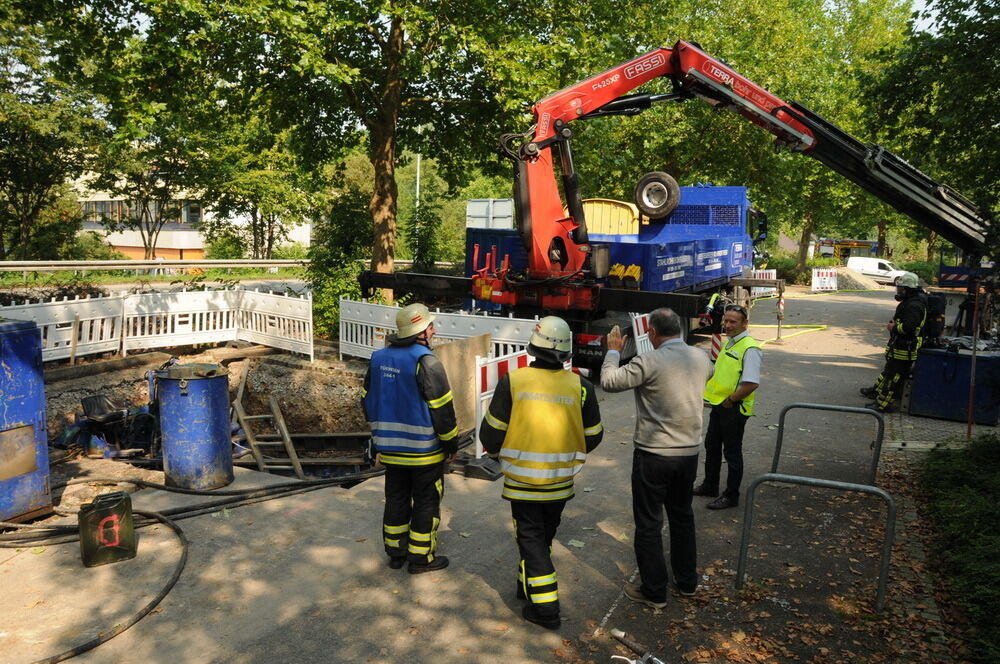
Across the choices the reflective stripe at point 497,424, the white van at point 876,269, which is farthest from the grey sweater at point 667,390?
the white van at point 876,269

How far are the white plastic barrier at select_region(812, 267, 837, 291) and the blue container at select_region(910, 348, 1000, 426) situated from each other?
25.6 metres

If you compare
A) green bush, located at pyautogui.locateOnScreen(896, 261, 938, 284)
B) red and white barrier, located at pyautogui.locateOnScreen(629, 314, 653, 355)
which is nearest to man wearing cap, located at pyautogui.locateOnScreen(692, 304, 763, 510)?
red and white barrier, located at pyautogui.locateOnScreen(629, 314, 653, 355)

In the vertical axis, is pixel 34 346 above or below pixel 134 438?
above

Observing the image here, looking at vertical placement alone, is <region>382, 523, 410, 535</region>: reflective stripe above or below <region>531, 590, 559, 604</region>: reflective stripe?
above

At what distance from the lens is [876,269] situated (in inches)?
1620

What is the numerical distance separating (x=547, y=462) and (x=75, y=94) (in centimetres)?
2751

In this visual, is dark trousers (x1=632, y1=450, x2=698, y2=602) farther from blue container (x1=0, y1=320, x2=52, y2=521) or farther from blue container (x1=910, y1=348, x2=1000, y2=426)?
blue container (x1=910, y1=348, x2=1000, y2=426)

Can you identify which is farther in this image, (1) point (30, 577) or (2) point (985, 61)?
(2) point (985, 61)

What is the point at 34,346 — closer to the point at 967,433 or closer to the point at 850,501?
the point at 850,501

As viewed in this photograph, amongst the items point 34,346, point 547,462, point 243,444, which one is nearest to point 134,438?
point 243,444

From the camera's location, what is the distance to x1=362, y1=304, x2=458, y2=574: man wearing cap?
16.1 ft

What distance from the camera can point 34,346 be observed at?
578 centimetres

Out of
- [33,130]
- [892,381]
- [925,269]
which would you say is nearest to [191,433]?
[892,381]

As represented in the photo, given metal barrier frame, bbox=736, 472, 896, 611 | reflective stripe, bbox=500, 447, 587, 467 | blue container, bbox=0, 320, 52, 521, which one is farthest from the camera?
blue container, bbox=0, 320, 52, 521
